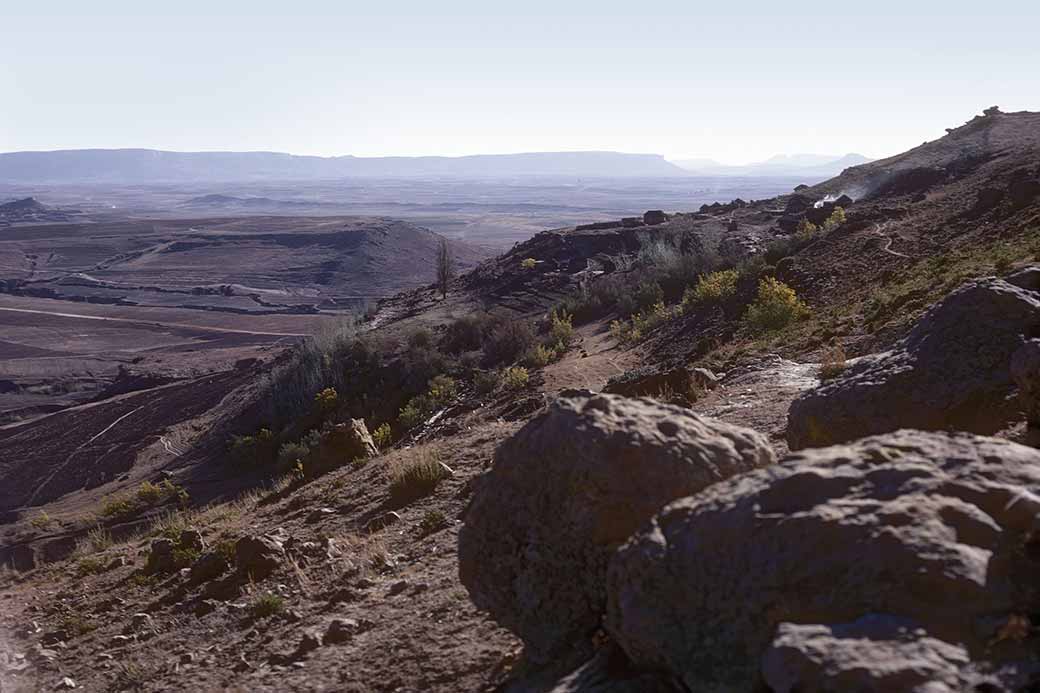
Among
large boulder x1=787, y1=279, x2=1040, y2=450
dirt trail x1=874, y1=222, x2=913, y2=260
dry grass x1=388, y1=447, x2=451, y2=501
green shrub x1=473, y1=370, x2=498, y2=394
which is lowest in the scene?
green shrub x1=473, y1=370, x2=498, y2=394

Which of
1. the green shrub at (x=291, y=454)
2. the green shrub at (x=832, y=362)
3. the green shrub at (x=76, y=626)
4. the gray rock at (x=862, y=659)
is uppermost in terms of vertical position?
the gray rock at (x=862, y=659)

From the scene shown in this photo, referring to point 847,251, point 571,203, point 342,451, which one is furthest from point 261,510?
point 571,203

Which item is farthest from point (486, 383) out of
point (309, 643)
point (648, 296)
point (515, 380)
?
point (309, 643)

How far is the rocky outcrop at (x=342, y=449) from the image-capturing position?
1272cm

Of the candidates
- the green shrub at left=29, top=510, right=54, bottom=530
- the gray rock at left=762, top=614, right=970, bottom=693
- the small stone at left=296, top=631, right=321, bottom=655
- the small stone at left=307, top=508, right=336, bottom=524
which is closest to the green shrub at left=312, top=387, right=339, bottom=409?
the green shrub at left=29, top=510, right=54, bottom=530

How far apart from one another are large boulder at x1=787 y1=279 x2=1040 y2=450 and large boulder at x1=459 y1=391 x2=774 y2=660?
5.73 ft

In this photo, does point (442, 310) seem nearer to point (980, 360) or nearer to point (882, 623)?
point (980, 360)

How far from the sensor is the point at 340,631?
612 cm

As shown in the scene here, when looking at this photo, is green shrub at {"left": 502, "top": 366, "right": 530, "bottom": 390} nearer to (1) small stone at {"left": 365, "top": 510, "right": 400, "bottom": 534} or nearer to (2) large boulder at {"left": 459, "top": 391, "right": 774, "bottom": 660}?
(1) small stone at {"left": 365, "top": 510, "right": 400, "bottom": 534}

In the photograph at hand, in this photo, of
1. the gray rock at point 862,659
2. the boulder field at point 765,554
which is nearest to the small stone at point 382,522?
the boulder field at point 765,554

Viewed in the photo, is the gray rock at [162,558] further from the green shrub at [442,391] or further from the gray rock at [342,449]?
the green shrub at [442,391]

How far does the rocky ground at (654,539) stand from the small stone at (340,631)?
0.02m

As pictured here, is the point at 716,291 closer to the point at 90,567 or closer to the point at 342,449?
the point at 342,449

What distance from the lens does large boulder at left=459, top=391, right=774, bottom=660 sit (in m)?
3.92
